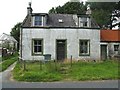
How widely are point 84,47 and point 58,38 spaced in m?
3.15

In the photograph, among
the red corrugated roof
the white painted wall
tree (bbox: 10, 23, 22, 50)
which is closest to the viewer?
the white painted wall

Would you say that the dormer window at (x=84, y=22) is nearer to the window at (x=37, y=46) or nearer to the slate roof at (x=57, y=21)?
the slate roof at (x=57, y=21)

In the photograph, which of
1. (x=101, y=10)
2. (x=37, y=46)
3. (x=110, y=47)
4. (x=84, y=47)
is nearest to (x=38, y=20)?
(x=37, y=46)

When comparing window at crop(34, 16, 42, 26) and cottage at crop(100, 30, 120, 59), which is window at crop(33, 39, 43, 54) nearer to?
window at crop(34, 16, 42, 26)

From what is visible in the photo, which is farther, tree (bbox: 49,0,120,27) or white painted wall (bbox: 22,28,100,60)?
tree (bbox: 49,0,120,27)

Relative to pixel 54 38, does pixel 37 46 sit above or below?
below

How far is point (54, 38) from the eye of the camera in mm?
32812

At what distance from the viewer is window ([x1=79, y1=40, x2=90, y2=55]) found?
33.5 meters

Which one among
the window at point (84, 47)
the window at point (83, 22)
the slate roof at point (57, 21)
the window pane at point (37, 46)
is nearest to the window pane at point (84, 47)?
the window at point (84, 47)

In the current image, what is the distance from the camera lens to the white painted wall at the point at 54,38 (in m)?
32.6

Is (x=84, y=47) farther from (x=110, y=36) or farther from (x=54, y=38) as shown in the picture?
(x=110, y=36)

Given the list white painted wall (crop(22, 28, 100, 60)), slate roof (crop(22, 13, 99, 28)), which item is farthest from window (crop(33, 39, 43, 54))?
slate roof (crop(22, 13, 99, 28))

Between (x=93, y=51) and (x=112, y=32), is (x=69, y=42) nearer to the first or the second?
(x=93, y=51)

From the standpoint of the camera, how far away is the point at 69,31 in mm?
33000
